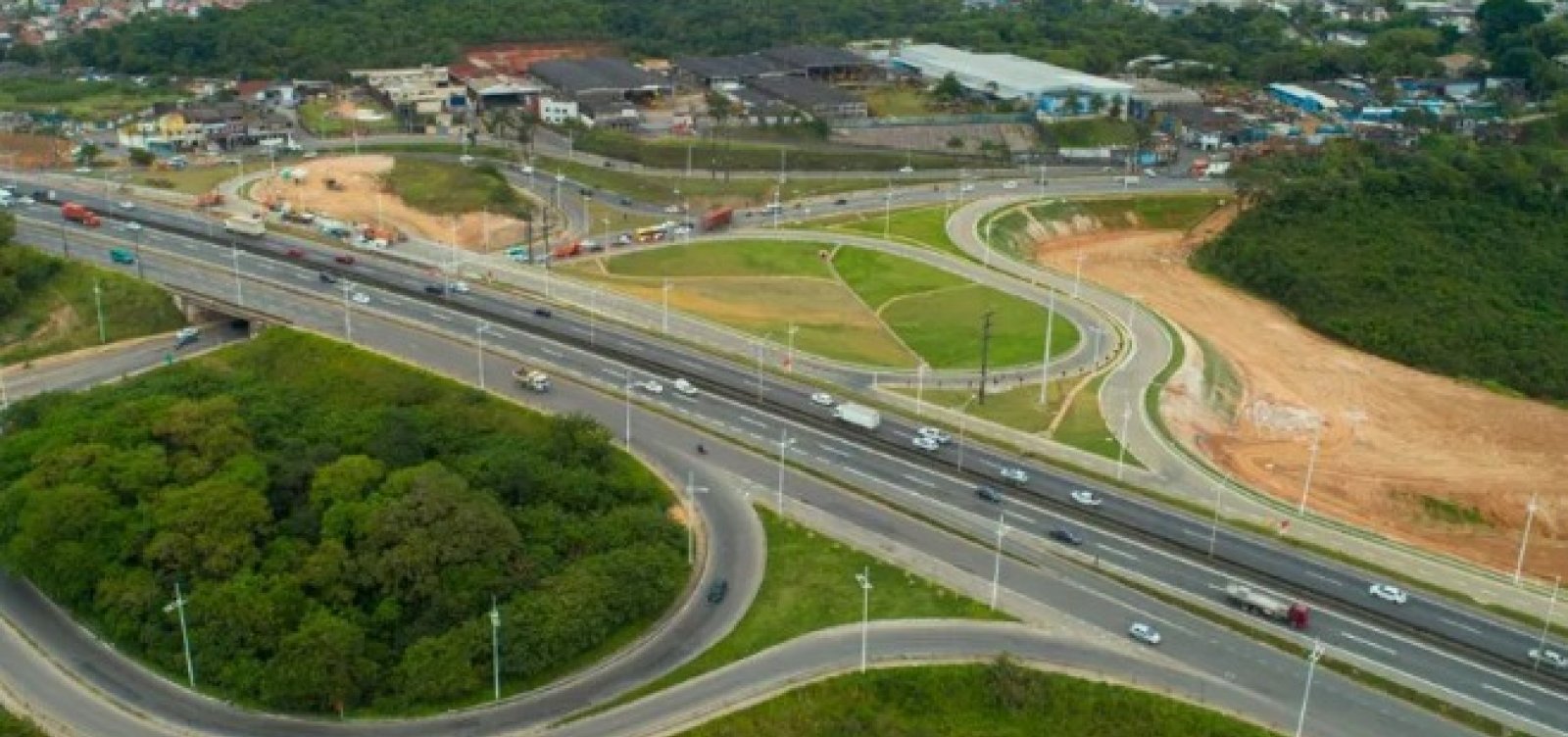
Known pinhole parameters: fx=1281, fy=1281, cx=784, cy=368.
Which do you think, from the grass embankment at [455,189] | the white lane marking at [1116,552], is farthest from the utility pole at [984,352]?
the grass embankment at [455,189]

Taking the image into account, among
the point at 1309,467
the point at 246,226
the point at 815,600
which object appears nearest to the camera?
the point at 815,600

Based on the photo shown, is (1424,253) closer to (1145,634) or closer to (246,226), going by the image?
(1145,634)

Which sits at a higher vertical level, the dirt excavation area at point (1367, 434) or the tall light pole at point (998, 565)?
the tall light pole at point (998, 565)

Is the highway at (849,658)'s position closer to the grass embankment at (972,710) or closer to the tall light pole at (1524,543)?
the grass embankment at (972,710)

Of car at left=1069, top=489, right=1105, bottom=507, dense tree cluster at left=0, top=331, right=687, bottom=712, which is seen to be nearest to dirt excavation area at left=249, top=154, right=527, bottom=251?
dense tree cluster at left=0, top=331, right=687, bottom=712

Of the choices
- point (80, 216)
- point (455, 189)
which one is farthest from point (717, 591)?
point (80, 216)

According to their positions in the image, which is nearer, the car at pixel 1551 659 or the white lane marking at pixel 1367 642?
the car at pixel 1551 659

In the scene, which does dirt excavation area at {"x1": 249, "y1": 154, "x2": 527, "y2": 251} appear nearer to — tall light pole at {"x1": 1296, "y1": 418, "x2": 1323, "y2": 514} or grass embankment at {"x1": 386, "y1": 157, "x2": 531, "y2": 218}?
grass embankment at {"x1": 386, "y1": 157, "x2": 531, "y2": 218}
